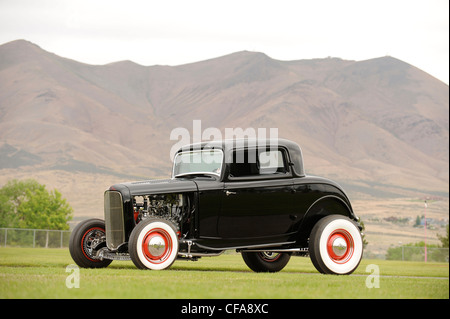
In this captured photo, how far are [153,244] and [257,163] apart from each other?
289cm

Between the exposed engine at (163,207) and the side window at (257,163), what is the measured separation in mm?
1213

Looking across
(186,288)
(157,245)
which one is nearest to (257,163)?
(157,245)

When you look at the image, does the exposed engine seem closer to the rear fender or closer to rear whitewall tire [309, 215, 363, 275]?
the rear fender

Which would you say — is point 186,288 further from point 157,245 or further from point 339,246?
point 339,246

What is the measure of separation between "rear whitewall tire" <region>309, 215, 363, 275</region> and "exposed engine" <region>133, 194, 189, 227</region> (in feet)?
9.10

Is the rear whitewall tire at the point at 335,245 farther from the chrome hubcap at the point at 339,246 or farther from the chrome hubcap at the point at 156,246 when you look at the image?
the chrome hubcap at the point at 156,246

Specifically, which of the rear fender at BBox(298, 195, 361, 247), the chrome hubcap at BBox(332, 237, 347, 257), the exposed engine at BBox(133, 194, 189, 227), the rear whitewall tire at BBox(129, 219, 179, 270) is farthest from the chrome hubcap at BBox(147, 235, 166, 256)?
the chrome hubcap at BBox(332, 237, 347, 257)

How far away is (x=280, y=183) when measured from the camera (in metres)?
14.4

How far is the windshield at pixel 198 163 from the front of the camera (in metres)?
14.5

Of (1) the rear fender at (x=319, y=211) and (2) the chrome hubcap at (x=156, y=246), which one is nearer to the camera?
(2) the chrome hubcap at (x=156, y=246)

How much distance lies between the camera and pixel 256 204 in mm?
14078

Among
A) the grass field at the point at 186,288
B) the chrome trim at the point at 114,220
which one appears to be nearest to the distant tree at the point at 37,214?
the chrome trim at the point at 114,220

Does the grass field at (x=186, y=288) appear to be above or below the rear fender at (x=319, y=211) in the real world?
below
